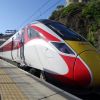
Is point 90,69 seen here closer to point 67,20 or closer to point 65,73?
point 65,73

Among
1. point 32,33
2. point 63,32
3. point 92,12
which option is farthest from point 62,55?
point 92,12

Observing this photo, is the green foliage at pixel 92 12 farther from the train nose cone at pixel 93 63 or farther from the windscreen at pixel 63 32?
the train nose cone at pixel 93 63

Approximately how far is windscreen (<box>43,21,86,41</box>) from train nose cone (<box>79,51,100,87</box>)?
1.32 m

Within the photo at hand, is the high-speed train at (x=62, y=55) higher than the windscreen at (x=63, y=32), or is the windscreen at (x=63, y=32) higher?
the windscreen at (x=63, y=32)

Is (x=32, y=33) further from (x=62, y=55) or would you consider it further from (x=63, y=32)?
(x=62, y=55)

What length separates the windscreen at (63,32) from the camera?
13.1 metres

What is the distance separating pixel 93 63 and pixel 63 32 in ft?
7.86

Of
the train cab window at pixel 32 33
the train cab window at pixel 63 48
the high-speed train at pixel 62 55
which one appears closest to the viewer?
the high-speed train at pixel 62 55

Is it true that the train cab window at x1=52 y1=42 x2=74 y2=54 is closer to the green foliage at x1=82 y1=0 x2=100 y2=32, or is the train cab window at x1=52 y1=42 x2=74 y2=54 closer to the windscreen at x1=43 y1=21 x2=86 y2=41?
the windscreen at x1=43 y1=21 x2=86 y2=41

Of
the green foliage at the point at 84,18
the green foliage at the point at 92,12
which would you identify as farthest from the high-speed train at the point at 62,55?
the green foliage at the point at 92,12

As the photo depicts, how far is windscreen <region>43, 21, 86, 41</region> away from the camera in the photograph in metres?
13.1

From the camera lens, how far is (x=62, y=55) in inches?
469

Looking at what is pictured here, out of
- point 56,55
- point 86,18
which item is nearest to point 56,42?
point 56,55

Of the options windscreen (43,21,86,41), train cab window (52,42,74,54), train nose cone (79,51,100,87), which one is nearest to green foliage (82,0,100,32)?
windscreen (43,21,86,41)
